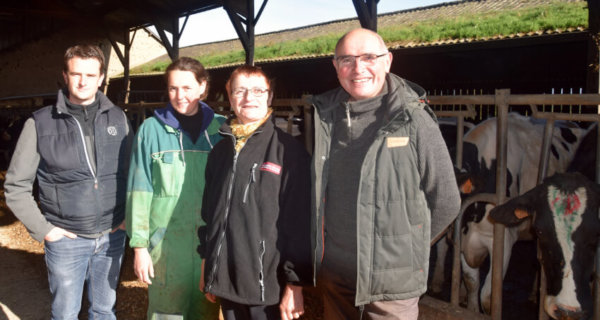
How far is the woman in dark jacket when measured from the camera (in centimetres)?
181

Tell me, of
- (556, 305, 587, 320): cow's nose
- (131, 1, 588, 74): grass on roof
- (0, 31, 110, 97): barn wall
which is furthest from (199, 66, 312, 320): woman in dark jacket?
(0, 31, 110, 97): barn wall

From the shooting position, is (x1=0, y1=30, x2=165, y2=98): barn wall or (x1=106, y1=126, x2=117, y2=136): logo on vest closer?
(x1=106, y1=126, x2=117, y2=136): logo on vest

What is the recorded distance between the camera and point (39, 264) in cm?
487

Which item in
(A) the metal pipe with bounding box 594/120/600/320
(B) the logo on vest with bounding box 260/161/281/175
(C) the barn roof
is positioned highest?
(C) the barn roof

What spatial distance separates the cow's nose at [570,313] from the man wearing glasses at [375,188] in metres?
1.32

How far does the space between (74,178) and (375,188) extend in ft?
5.49

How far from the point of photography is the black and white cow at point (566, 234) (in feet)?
8.23

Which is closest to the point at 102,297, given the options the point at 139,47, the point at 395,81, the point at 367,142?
the point at 367,142

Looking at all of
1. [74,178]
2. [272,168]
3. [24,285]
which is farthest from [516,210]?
[24,285]

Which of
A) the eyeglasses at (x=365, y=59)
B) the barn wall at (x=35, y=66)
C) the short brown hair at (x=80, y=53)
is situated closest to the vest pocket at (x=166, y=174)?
the short brown hair at (x=80, y=53)

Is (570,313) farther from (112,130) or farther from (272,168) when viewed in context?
(112,130)

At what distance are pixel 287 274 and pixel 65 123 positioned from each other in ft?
4.95

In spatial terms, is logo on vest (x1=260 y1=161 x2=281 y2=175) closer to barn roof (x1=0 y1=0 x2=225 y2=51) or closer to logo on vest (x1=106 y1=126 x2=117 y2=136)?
logo on vest (x1=106 y1=126 x2=117 y2=136)

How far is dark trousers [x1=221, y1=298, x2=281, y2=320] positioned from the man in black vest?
3.20 ft
